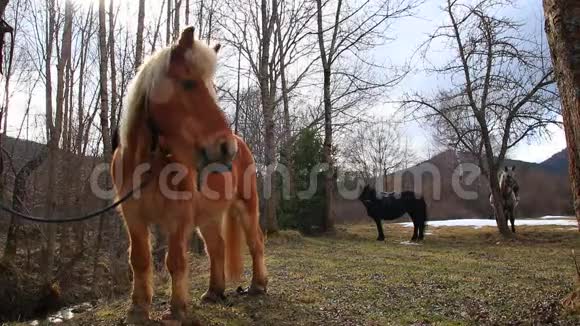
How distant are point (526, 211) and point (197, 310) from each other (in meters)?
35.8

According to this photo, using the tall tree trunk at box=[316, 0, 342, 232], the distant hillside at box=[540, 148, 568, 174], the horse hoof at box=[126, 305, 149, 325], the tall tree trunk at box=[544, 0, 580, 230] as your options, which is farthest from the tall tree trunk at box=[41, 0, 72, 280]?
the distant hillside at box=[540, 148, 568, 174]

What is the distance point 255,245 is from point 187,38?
8.71 feet

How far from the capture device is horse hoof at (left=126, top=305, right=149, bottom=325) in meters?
3.66

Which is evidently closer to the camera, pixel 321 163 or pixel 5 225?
pixel 5 225

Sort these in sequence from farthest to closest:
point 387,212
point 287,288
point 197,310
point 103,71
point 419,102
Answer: point 387,212, point 419,102, point 103,71, point 287,288, point 197,310

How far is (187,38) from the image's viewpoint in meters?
3.33

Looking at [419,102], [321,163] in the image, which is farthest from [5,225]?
[419,102]

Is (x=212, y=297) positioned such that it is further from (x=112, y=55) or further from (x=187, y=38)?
(x=112, y=55)

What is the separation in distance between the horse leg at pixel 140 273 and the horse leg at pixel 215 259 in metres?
1.00

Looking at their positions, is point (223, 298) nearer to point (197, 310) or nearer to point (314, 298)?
point (197, 310)

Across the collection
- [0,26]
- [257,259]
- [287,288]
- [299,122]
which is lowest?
[287,288]

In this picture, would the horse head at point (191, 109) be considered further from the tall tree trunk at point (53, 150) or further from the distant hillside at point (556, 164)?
the distant hillside at point (556, 164)

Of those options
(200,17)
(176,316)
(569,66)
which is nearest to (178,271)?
(176,316)

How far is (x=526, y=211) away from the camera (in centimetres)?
3488
